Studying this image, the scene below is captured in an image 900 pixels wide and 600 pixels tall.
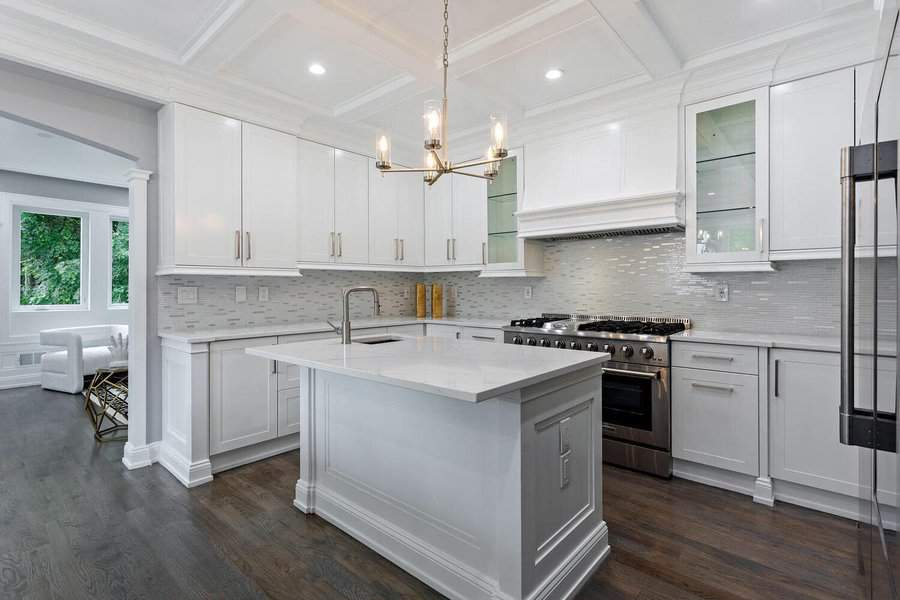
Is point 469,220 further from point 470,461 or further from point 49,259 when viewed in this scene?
point 49,259

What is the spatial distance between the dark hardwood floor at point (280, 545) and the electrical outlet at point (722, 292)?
1.31 m

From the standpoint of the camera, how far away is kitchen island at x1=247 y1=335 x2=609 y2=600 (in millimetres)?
1639

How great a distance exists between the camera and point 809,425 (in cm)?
253

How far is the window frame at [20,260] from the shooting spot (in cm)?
583

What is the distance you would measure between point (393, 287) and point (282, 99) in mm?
2266

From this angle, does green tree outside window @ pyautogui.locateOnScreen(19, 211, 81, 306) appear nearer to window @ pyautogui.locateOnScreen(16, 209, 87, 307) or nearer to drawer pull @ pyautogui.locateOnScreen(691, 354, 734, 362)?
window @ pyautogui.locateOnScreen(16, 209, 87, 307)

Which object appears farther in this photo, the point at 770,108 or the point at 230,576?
the point at 770,108

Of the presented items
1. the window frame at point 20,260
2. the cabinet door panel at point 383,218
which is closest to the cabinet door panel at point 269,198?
the cabinet door panel at point 383,218

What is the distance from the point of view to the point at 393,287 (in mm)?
5129

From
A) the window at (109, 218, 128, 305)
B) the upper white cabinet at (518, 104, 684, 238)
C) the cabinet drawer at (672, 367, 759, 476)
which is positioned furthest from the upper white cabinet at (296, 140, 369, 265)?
the window at (109, 218, 128, 305)

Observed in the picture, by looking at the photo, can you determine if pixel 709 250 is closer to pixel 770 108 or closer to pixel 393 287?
pixel 770 108

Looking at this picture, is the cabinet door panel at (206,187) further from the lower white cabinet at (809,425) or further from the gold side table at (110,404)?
the lower white cabinet at (809,425)

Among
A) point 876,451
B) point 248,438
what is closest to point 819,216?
point 876,451

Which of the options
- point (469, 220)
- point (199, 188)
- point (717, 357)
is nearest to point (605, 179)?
point (469, 220)
